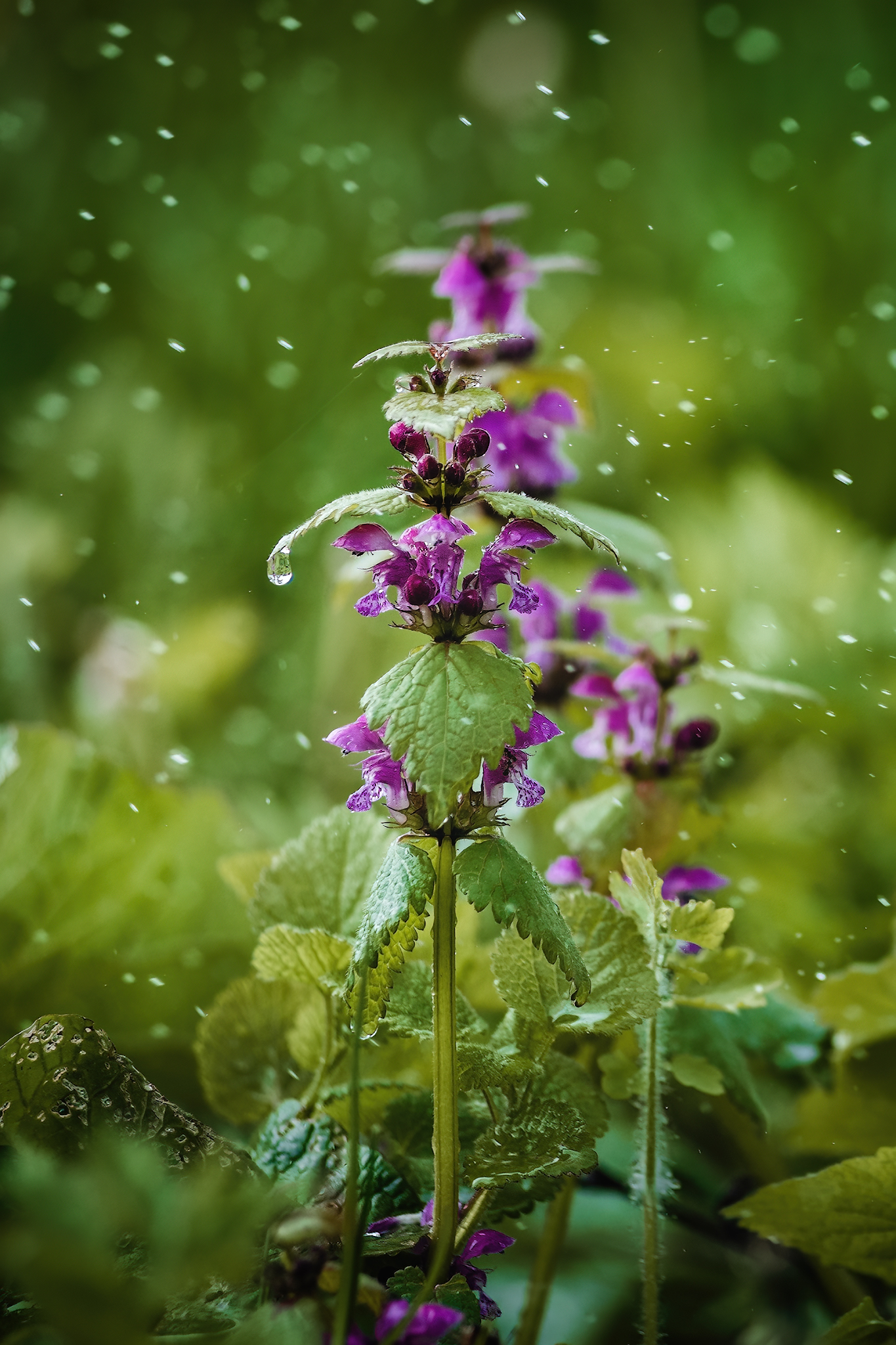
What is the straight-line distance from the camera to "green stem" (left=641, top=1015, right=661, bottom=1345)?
1.22 ft

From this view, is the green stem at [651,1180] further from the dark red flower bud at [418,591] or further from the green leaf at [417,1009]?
the dark red flower bud at [418,591]

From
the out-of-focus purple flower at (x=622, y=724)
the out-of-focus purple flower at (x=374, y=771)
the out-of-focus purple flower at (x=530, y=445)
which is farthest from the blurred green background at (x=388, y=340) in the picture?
the out-of-focus purple flower at (x=374, y=771)

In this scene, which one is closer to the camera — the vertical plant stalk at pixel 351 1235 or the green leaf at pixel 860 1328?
the vertical plant stalk at pixel 351 1235

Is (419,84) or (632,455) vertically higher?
(419,84)

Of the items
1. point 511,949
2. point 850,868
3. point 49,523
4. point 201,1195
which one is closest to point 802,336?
point 850,868

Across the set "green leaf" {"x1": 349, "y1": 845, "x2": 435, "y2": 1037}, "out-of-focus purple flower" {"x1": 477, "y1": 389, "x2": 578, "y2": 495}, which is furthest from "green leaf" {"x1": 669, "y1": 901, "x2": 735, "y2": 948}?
"out-of-focus purple flower" {"x1": 477, "y1": 389, "x2": 578, "y2": 495}

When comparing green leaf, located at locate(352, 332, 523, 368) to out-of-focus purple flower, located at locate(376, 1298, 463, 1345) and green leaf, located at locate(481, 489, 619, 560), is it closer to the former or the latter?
green leaf, located at locate(481, 489, 619, 560)

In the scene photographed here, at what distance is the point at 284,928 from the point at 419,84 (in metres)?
1.36

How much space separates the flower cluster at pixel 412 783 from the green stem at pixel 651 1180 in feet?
0.38

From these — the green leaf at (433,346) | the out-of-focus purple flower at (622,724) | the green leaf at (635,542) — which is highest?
the green leaf at (433,346)

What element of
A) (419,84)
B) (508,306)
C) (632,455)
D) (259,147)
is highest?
(419,84)

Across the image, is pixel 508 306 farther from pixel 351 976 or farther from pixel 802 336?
pixel 802 336

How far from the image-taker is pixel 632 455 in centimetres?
107

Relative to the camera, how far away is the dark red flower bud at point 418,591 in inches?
11.6
